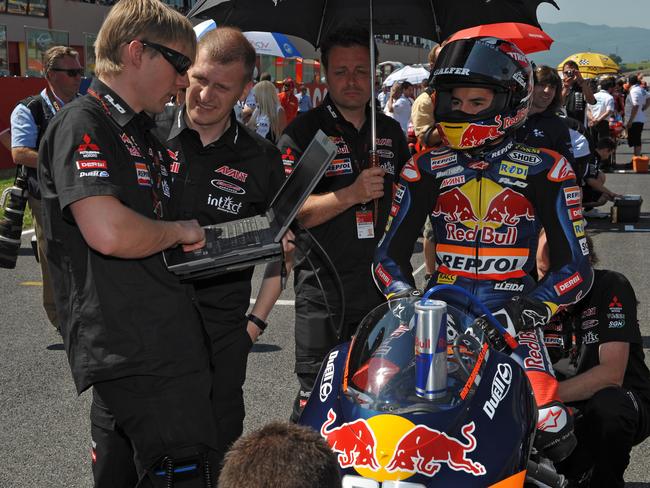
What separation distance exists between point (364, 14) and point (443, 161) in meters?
1.40

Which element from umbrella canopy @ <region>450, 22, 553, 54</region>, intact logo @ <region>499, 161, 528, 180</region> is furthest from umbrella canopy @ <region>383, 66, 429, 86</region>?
intact logo @ <region>499, 161, 528, 180</region>

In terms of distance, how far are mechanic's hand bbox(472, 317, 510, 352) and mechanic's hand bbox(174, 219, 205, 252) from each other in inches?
38.1

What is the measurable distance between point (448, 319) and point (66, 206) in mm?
1261

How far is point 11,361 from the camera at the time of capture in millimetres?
6316

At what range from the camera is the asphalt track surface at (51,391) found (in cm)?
457

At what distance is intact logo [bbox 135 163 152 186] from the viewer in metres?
2.59

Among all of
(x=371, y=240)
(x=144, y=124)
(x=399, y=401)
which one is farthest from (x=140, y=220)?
(x=371, y=240)

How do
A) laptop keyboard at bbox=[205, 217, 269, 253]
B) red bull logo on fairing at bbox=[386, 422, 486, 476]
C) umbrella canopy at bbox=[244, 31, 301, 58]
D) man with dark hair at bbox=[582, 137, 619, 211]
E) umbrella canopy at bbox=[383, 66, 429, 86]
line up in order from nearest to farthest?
red bull logo on fairing at bbox=[386, 422, 486, 476] < laptop keyboard at bbox=[205, 217, 269, 253] < man with dark hair at bbox=[582, 137, 619, 211] < umbrella canopy at bbox=[244, 31, 301, 58] < umbrella canopy at bbox=[383, 66, 429, 86]

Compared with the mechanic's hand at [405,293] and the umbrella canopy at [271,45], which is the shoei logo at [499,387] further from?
the umbrella canopy at [271,45]

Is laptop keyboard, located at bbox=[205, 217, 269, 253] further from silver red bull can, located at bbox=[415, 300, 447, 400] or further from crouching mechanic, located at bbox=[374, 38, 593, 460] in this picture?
crouching mechanic, located at bbox=[374, 38, 593, 460]

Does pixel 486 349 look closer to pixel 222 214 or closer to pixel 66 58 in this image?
pixel 222 214

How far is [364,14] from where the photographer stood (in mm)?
4668

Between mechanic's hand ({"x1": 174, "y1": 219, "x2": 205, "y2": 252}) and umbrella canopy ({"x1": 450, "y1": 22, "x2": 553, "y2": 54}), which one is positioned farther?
umbrella canopy ({"x1": 450, "y1": 22, "x2": 553, "y2": 54})

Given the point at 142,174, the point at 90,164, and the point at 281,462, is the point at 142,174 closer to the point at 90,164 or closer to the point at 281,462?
the point at 90,164
